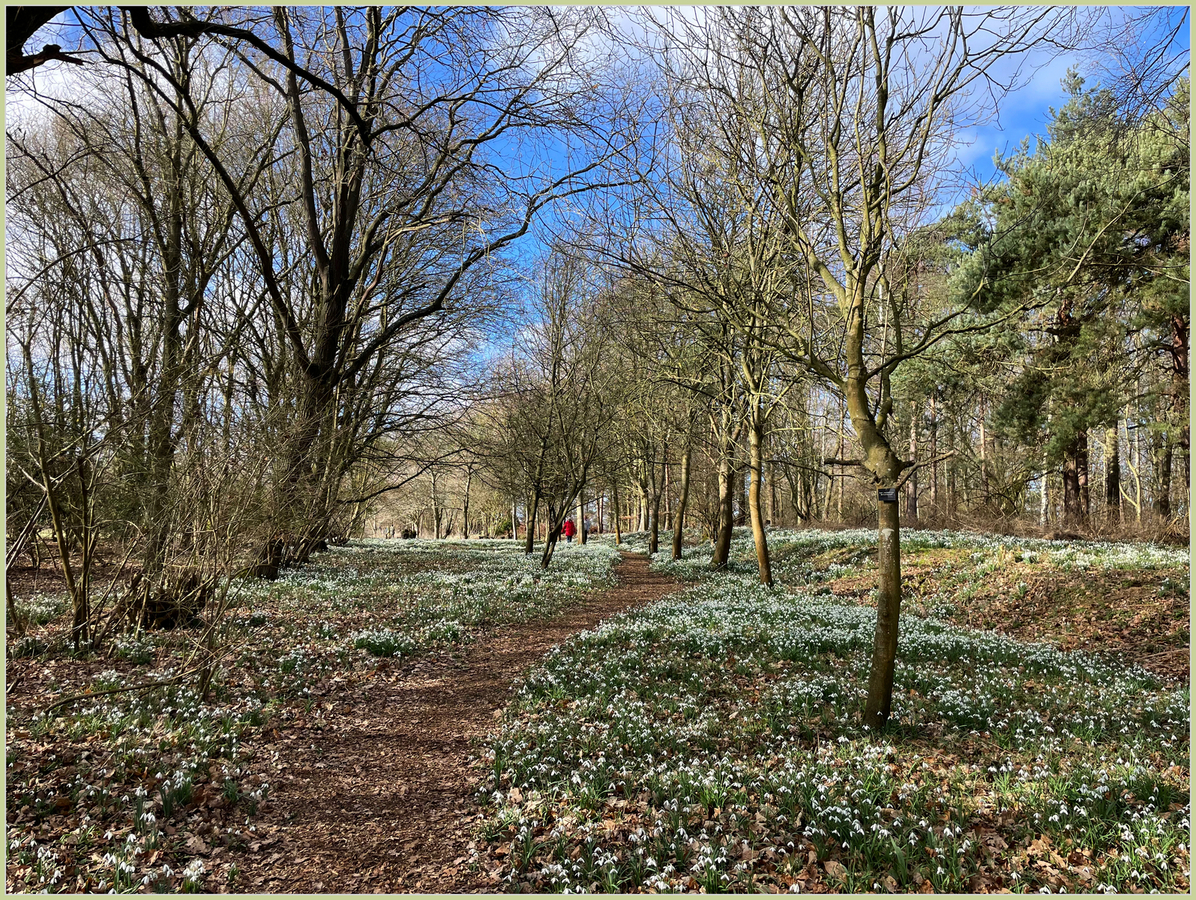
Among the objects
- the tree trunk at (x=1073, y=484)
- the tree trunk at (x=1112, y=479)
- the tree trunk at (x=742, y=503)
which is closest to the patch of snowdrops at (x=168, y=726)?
the tree trunk at (x=1073, y=484)

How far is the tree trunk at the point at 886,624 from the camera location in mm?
Result: 6191

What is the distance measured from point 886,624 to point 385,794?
509 cm

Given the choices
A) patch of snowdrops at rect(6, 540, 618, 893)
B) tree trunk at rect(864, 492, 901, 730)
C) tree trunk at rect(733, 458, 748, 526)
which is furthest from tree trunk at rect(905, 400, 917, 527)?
tree trunk at rect(864, 492, 901, 730)

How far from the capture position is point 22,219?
1437 cm

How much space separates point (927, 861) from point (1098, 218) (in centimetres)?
2165

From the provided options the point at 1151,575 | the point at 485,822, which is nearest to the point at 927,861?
the point at 485,822

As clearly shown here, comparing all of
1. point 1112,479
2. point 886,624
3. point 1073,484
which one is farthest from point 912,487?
point 886,624

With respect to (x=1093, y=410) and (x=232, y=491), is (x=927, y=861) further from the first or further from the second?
(x=1093, y=410)

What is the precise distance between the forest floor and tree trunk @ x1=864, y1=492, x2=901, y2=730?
24 cm

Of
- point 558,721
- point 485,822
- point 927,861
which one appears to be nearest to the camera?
point 927,861

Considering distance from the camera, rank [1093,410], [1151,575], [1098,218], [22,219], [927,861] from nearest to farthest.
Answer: [927,861]
[1151,575]
[22,219]
[1098,218]
[1093,410]

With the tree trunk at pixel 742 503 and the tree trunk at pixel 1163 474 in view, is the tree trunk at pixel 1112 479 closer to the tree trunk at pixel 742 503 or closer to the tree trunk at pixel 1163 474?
the tree trunk at pixel 1163 474

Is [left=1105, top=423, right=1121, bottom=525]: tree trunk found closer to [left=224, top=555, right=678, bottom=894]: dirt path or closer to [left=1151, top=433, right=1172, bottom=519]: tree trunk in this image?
[left=1151, top=433, right=1172, bottom=519]: tree trunk

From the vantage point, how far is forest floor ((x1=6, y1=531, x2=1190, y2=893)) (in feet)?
13.4
